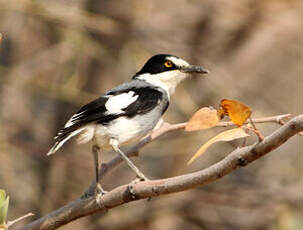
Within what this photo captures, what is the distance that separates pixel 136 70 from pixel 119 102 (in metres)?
2.63

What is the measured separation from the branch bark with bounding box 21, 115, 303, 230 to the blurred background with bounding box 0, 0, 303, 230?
107 inches

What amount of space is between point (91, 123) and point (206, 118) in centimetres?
148

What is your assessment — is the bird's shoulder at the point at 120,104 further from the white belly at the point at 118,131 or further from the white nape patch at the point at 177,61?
the white nape patch at the point at 177,61

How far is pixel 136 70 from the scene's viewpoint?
6469 millimetres

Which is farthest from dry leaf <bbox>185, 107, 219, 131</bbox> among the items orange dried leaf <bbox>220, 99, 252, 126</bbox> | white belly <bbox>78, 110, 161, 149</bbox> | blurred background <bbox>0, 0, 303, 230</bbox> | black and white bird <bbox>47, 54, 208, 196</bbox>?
blurred background <bbox>0, 0, 303, 230</bbox>

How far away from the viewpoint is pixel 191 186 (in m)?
2.44

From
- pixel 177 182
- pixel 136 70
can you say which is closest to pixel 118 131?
pixel 177 182

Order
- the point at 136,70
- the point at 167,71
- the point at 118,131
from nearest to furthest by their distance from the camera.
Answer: the point at 118,131
the point at 167,71
the point at 136,70

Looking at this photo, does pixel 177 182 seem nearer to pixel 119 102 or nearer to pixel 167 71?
pixel 119 102

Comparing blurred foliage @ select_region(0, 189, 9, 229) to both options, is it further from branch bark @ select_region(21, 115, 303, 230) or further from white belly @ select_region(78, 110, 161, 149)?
white belly @ select_region(78, 110, 161, 149)

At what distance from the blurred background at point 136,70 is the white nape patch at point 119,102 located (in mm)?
2031

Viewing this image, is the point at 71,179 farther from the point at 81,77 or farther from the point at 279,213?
the point at 279,213

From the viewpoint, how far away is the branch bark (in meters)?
2.14

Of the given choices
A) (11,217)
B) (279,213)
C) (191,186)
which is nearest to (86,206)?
(191,186)
